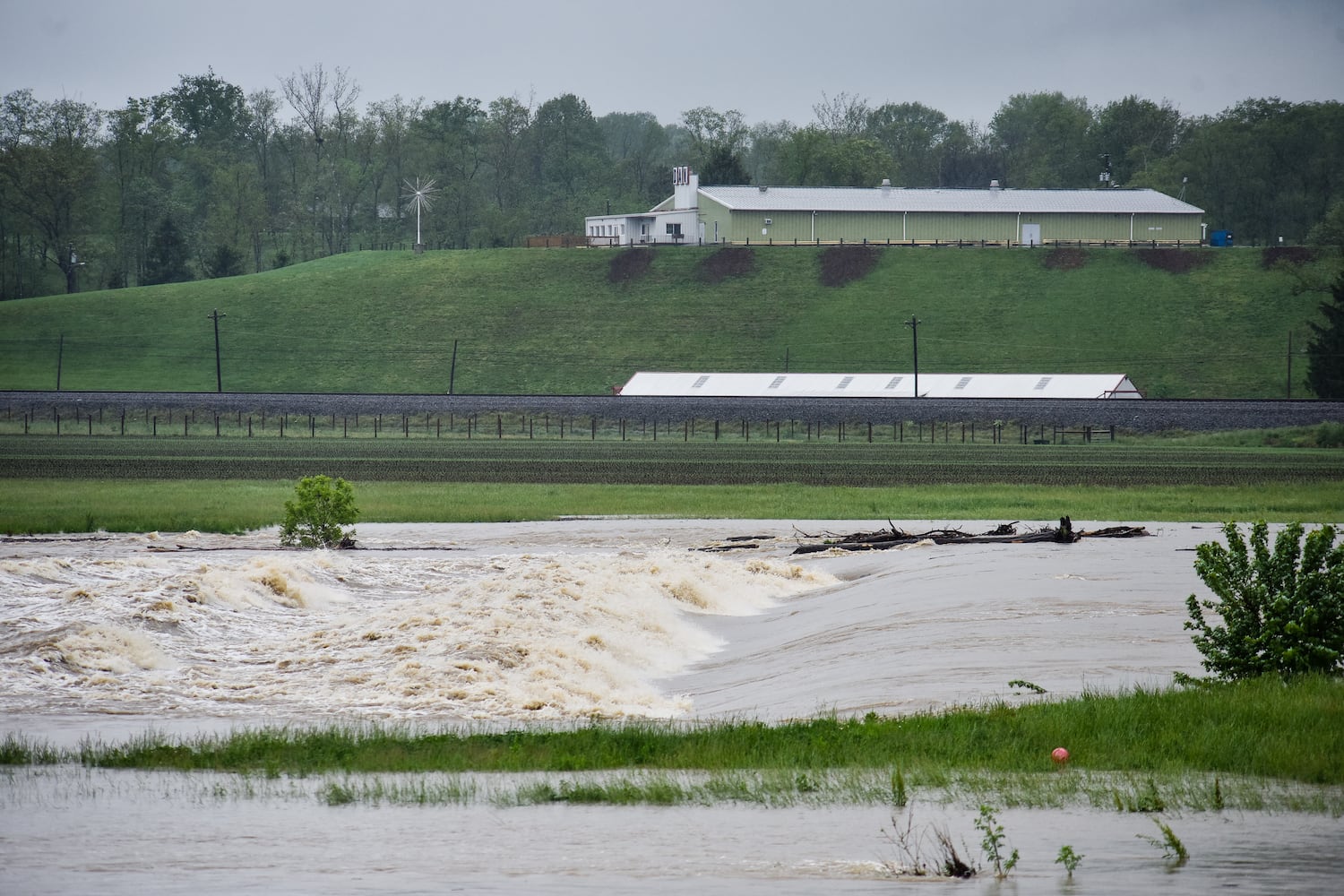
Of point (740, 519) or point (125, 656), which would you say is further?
point (740, 519)

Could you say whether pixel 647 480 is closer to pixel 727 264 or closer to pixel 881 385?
pixel 881 385

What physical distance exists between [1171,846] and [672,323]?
10171 cm

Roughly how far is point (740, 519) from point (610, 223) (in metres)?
103

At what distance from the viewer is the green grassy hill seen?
103m

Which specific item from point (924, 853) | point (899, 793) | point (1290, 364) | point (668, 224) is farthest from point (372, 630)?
point (668, 224)

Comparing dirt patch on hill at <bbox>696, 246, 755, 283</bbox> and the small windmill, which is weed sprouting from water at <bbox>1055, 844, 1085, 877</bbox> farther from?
the small windmill

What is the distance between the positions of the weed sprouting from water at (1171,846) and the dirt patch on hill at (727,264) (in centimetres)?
10983

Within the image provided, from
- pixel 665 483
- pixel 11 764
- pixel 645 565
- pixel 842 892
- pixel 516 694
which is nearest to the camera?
pixel 842 892

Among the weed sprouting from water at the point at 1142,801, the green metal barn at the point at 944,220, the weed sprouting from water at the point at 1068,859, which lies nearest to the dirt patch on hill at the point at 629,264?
the green metal barn at the point at 944,220

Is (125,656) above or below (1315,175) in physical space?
below

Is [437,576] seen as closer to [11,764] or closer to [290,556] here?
[290,556]

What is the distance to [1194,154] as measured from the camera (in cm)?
14875

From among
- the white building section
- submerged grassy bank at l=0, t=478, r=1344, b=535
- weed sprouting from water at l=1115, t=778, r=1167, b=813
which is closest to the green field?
submerged grassy bank at l=0, t=478, r=1344, b=535

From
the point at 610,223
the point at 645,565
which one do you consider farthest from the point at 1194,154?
the point at 645,565
